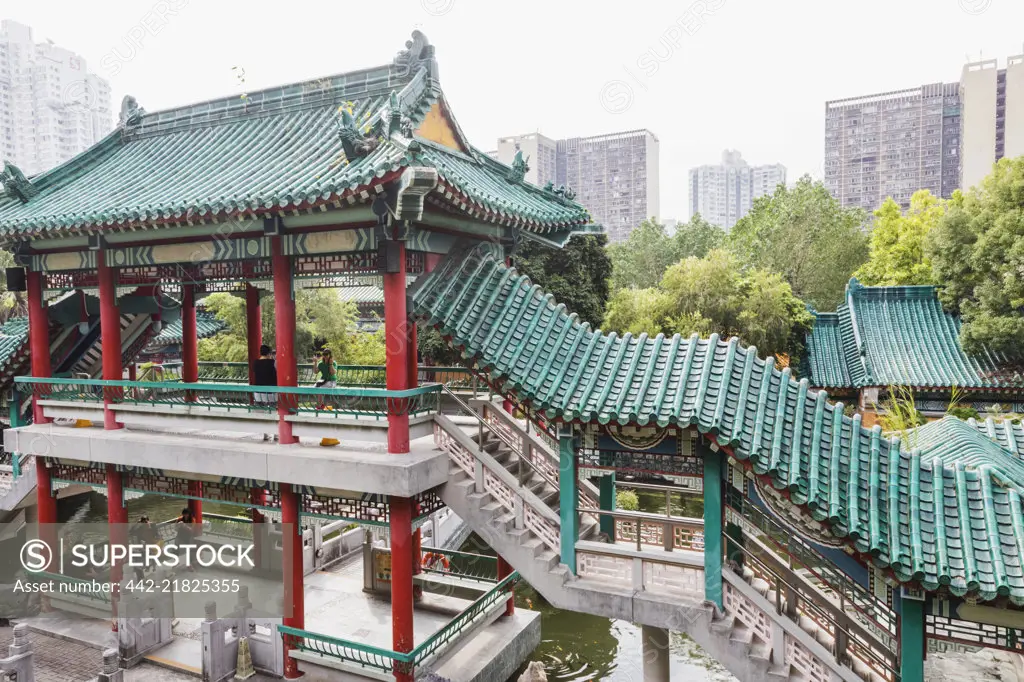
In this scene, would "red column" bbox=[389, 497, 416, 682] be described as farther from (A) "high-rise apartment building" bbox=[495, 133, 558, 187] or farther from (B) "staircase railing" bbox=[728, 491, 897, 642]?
(A) "high-rise apartment building" bbox=[495, 133, 558, 187]

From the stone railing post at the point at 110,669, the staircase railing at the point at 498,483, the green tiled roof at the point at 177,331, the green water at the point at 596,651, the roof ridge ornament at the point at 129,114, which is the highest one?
the roof ridge ornament at the point at 129,114

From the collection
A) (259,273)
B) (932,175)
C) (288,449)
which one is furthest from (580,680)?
(932,175)

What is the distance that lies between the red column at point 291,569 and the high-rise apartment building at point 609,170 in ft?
197

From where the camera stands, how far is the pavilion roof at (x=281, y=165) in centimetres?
852

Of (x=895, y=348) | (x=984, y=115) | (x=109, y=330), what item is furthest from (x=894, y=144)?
(x=109, y=330)

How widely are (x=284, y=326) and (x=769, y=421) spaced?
21.9 feet

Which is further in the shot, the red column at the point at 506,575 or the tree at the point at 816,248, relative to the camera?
the tree at the point at 816,248

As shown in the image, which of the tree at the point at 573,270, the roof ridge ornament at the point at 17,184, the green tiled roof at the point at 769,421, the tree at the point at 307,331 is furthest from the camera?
the tree at the point at 573,270

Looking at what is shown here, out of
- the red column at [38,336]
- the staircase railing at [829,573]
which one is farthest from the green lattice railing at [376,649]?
the red column at [38,336]

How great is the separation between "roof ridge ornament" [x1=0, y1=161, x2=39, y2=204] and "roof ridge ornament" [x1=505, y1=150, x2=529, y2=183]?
8475 mm

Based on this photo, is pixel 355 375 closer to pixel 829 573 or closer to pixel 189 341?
pixel 189 341

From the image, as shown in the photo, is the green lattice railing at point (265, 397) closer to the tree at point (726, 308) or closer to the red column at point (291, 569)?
the red column at point (291, 569)

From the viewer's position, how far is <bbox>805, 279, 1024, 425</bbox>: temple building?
20.4 m

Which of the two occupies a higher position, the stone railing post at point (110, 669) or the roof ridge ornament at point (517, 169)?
the roof ridge ornament at point (517, 169)
